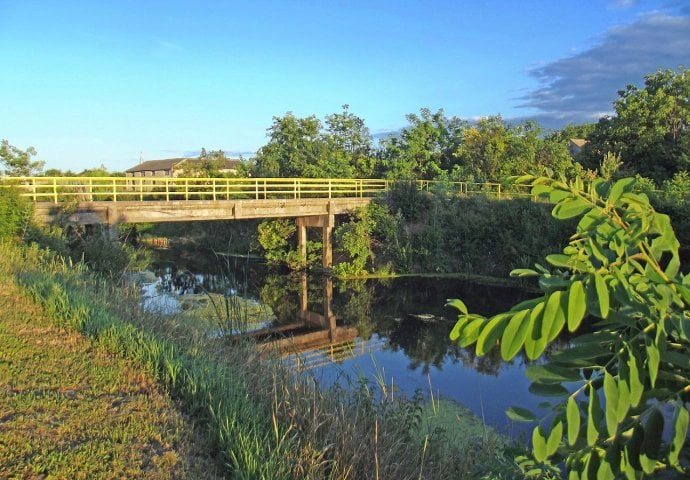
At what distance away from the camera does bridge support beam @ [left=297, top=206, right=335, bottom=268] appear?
2903 cm

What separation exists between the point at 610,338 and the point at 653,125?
126ft

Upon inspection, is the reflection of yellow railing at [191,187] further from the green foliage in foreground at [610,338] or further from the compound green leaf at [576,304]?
the compound green leaf at [576,304]

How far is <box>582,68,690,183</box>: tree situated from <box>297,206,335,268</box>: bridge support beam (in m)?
18.7

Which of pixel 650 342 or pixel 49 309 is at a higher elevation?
pixel 650 342

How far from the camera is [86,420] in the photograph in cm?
435

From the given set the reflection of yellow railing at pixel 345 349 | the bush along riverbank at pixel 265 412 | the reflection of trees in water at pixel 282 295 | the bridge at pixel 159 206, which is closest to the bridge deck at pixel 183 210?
the bridge at pixel 159 206

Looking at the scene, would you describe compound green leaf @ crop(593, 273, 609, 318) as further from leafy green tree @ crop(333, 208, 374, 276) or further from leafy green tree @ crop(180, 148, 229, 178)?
leafy green tree @ crop(180, 148, 229, 178)

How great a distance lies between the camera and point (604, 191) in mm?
1524

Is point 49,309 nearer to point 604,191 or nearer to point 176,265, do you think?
point 604,191

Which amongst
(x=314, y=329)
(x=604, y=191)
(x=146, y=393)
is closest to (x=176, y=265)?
(x=314, y=329)

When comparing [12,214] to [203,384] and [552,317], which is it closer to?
[203,384]

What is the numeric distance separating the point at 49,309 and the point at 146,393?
3284 millimetres

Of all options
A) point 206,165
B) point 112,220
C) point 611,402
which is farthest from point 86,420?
point 206,165

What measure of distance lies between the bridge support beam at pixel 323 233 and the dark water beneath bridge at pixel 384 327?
182 cm
